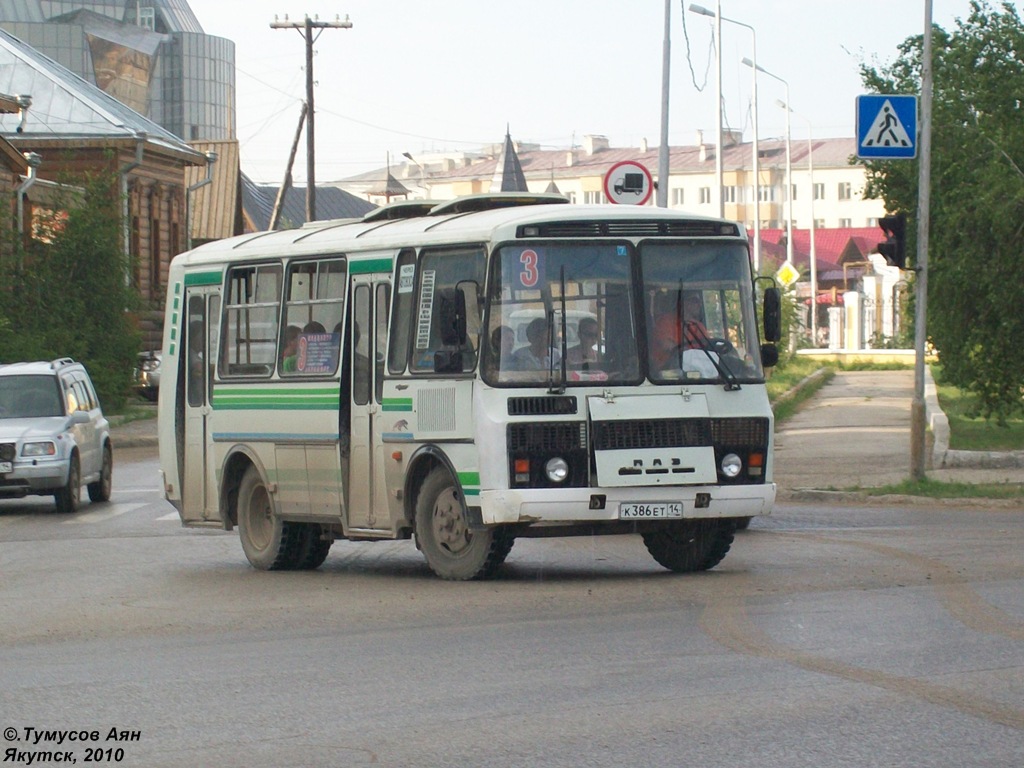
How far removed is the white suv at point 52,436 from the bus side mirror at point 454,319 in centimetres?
991

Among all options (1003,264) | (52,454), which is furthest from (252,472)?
(1003,264)

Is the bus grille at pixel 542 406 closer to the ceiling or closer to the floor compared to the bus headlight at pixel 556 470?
closer to the ceiling

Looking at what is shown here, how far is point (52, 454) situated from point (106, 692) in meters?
13.2

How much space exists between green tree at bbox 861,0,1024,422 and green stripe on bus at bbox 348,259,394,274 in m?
11.8

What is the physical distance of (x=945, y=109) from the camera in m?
25.2

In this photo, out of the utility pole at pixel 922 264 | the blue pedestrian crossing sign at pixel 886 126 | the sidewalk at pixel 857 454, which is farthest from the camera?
the sidewalk at pixel 857 454

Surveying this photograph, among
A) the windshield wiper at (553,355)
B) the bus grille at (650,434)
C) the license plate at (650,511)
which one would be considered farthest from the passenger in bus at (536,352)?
the license plate at (650,511)

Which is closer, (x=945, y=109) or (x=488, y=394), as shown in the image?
(x=488, y=394)

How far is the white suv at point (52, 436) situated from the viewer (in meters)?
20.9

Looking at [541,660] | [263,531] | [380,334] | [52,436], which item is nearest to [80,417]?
[52,436]

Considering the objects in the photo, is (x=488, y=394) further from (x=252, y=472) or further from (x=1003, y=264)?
(x=1003, y=264)

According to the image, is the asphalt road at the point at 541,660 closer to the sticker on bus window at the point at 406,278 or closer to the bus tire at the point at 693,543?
the bus tire at the point at 693,543

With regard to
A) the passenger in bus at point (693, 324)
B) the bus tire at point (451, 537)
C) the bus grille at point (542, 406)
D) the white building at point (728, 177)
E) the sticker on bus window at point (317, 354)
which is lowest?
the bus tire at point (451, 537)

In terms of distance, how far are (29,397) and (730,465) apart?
1225 centimetres
